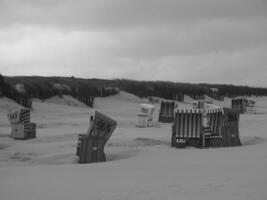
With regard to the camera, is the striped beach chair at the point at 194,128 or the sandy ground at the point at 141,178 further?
the striped beach chair at the point at 194,128

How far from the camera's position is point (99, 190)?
6.21 meters

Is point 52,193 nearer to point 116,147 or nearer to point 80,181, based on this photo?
point 80,181

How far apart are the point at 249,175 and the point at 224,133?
680 cm

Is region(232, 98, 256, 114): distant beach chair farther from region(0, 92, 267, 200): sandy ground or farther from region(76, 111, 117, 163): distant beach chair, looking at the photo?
region(76, 111, 117, 163): distant beach chair

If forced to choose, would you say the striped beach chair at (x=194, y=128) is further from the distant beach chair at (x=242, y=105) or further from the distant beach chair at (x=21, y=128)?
the distant beach chair at (x=242, y=105)

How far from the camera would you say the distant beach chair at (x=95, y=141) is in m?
10.6

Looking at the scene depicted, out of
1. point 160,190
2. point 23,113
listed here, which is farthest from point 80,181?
point 23,113

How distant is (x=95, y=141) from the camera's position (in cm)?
1092

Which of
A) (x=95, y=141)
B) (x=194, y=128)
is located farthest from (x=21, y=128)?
(x=95, y=141)

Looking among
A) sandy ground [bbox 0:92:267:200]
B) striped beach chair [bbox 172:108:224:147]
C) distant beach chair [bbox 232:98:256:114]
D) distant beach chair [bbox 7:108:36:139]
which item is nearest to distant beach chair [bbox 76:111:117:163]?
sandy ground [bbox 0:92:267:200]

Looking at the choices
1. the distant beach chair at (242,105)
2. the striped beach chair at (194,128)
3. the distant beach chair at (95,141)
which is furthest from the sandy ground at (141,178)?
the distant beach chair at (242,105)

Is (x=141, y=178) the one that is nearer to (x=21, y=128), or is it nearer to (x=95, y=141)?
(x=95, y=141)

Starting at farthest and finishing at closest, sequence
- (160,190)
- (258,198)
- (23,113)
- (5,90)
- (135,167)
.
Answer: (5,90) < (23,113) < (135,167) < (160,190) < (258,198)

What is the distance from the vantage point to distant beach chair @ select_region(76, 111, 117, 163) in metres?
10.6
